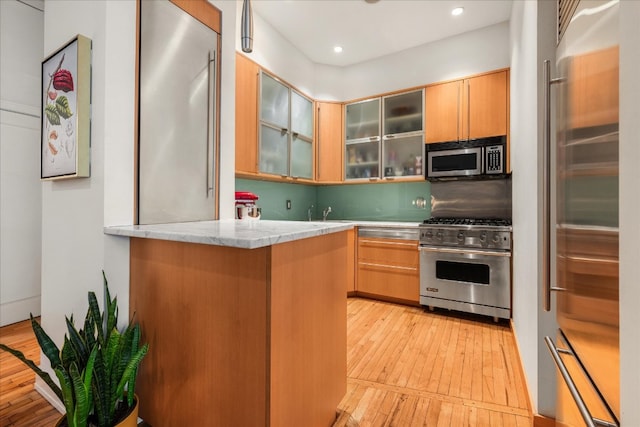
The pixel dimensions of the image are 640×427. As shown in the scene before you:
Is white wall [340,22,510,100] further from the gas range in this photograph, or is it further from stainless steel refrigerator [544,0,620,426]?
stainless steel refrigerator [544,0,620,426]

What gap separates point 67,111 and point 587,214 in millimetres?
2246

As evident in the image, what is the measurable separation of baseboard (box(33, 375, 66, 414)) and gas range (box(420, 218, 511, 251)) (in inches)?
119

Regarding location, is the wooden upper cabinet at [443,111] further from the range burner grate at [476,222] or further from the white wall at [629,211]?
the white wall at [629,211]

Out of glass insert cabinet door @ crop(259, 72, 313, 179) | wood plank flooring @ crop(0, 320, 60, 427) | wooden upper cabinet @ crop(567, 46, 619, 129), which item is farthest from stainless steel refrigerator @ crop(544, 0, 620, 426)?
glass insert cabinet door @ crop(259, 72, 313, 179)

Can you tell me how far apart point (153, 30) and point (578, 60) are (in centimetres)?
192

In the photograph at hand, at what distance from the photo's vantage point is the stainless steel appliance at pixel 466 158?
120 inches

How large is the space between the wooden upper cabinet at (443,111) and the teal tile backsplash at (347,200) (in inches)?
25.5

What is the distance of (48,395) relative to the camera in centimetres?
169

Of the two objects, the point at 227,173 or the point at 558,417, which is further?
the point at 227,173

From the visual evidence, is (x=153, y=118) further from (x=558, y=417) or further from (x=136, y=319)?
(x=558, y=417)

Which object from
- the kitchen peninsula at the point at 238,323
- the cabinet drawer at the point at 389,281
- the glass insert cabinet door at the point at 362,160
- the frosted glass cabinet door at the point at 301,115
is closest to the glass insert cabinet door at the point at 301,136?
the frosted glass cabinet door at the point at 301,115

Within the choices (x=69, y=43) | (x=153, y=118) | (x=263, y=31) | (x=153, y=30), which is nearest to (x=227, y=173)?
(x=153, y=118)

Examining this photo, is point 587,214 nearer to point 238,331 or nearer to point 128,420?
point 238,331

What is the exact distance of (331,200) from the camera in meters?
4.50
